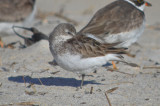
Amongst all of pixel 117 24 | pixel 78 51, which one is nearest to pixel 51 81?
pixel 78 51

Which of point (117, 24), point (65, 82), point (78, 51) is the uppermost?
point (117, 24)

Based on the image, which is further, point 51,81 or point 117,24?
point 117,24

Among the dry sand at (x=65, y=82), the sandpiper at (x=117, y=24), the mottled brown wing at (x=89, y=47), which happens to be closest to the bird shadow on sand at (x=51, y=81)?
the dry sand at (x=65, y=82)

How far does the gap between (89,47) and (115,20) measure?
1636 mm

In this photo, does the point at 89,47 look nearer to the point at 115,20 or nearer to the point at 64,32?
the point at 64,32

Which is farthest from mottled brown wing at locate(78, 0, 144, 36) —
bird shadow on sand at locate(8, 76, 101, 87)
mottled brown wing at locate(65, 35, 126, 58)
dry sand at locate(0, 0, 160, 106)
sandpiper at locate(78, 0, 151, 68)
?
mottled brown wing at locate(65, 35, 126, 58)

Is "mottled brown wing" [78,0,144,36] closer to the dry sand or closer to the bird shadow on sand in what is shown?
the dry sand

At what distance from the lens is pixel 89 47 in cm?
397

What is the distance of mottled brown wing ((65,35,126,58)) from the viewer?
387 centimetres

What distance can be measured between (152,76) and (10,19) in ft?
12.6

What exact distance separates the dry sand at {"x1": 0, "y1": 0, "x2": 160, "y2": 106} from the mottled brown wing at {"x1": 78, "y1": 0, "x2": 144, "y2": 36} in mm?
628

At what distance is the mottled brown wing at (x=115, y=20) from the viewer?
17.2 feet

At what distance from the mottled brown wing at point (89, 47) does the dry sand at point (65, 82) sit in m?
0.46

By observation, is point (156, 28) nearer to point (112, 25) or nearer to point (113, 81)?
point (112, 25)
